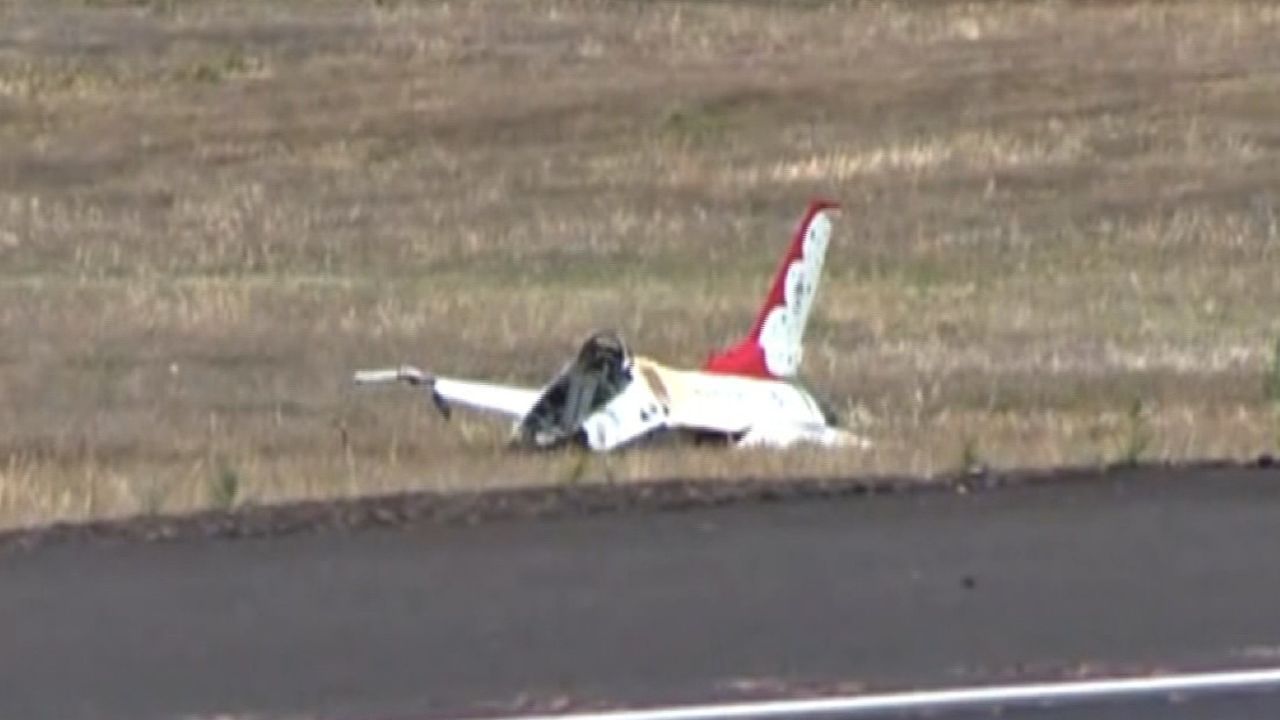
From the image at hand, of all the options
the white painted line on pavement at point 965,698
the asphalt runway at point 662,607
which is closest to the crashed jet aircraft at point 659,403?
the asphalt runway at point 662,607

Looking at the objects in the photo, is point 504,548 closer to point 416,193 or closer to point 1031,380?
point 1031,380

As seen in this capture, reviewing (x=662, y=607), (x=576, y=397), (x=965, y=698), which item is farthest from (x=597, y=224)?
(x=965, y=698)

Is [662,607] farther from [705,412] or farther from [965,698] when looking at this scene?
[705,412]

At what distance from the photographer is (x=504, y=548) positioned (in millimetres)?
9758

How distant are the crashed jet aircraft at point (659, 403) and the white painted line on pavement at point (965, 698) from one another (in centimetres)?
629

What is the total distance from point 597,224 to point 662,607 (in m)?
23.1

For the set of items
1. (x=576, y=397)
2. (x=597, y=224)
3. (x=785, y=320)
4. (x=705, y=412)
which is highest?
(x=576, y=397)

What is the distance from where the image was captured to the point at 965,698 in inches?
316

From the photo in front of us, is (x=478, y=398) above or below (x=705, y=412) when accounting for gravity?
below

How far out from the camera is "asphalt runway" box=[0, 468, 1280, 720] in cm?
827

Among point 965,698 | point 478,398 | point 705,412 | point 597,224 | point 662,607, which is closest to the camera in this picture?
point 965,698

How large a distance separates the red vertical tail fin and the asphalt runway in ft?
24.2

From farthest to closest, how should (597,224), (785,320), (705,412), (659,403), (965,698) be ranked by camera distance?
(597,224) < (785,320) < (705,412) < (659,403) < (965,698)

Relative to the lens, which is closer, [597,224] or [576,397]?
[576,397]
